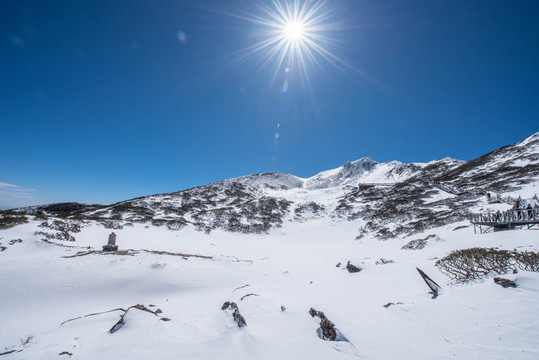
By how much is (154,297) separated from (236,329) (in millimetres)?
6879

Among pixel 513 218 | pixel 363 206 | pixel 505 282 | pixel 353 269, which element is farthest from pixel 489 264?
pixel 363 206

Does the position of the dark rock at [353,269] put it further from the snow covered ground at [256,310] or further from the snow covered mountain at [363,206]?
the snow covered mountain at [363,206]

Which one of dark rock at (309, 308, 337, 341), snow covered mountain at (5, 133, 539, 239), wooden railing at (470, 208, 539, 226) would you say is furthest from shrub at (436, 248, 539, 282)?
snow covered mountain at (5, 133, 539, 239)

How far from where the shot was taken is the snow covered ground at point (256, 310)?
191 inches

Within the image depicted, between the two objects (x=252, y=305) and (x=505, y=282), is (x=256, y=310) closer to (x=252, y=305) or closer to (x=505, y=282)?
(x=252, y=305)

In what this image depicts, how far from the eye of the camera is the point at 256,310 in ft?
25.6

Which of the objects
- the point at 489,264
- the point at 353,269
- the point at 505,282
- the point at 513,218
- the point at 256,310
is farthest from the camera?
the point at 513,218

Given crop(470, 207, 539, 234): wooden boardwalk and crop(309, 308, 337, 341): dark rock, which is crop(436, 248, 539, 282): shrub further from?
crop(470, 207, 539, 234): wooden boardwalk

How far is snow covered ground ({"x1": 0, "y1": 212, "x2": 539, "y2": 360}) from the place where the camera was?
4.85 metres

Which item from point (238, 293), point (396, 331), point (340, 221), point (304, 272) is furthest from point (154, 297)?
point (340, 221)

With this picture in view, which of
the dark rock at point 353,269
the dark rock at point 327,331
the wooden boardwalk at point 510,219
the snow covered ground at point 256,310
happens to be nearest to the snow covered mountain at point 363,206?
the wooden boardwalk at point 510,219

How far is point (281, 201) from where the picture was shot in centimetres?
6475

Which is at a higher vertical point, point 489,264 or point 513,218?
point 513,218

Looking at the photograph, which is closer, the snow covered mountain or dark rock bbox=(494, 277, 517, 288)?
dark rock bbox=(494, 277, 517, 288)
